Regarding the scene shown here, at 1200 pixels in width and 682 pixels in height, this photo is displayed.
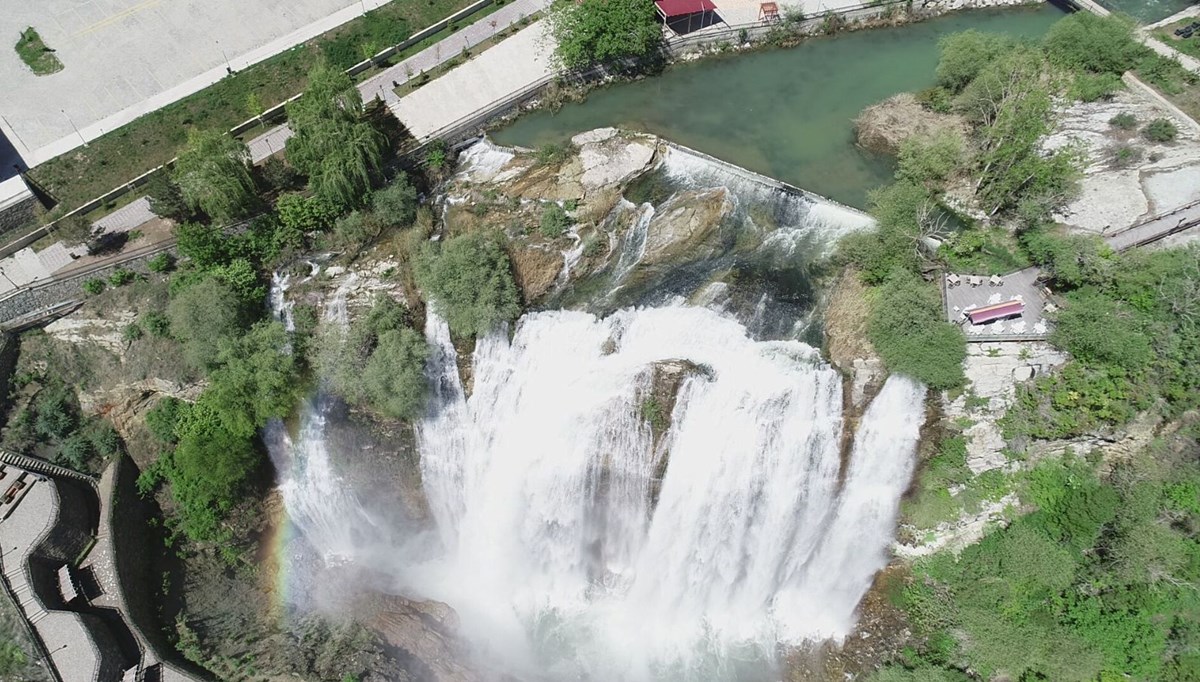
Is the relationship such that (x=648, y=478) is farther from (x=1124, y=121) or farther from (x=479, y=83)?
(x=1124, y=121)

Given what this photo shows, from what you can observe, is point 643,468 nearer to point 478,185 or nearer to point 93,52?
point 478,185

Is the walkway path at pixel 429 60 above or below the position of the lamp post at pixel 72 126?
below

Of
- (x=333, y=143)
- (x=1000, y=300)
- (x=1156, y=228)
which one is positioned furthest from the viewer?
(x=333, y=143)

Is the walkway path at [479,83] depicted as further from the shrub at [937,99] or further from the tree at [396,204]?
the shrub at [937,99]

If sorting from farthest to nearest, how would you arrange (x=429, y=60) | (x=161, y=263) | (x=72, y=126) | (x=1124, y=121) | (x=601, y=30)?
(x=429, y=60) → (x=601, y=30) → (x=72, y=126) → (x=1124, y=121) → (x=161, y=263)

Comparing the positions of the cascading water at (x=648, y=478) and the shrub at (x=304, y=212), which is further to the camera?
the shrub at (x=304, y=212)

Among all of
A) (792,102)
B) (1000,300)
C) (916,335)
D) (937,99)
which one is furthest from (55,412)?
(937,99)

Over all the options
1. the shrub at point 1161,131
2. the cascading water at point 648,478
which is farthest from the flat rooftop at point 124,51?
the shrub at point 1161,131

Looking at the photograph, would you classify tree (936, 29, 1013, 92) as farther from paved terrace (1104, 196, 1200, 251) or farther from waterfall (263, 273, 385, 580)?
waterfall (263, 273, 385, 580)
